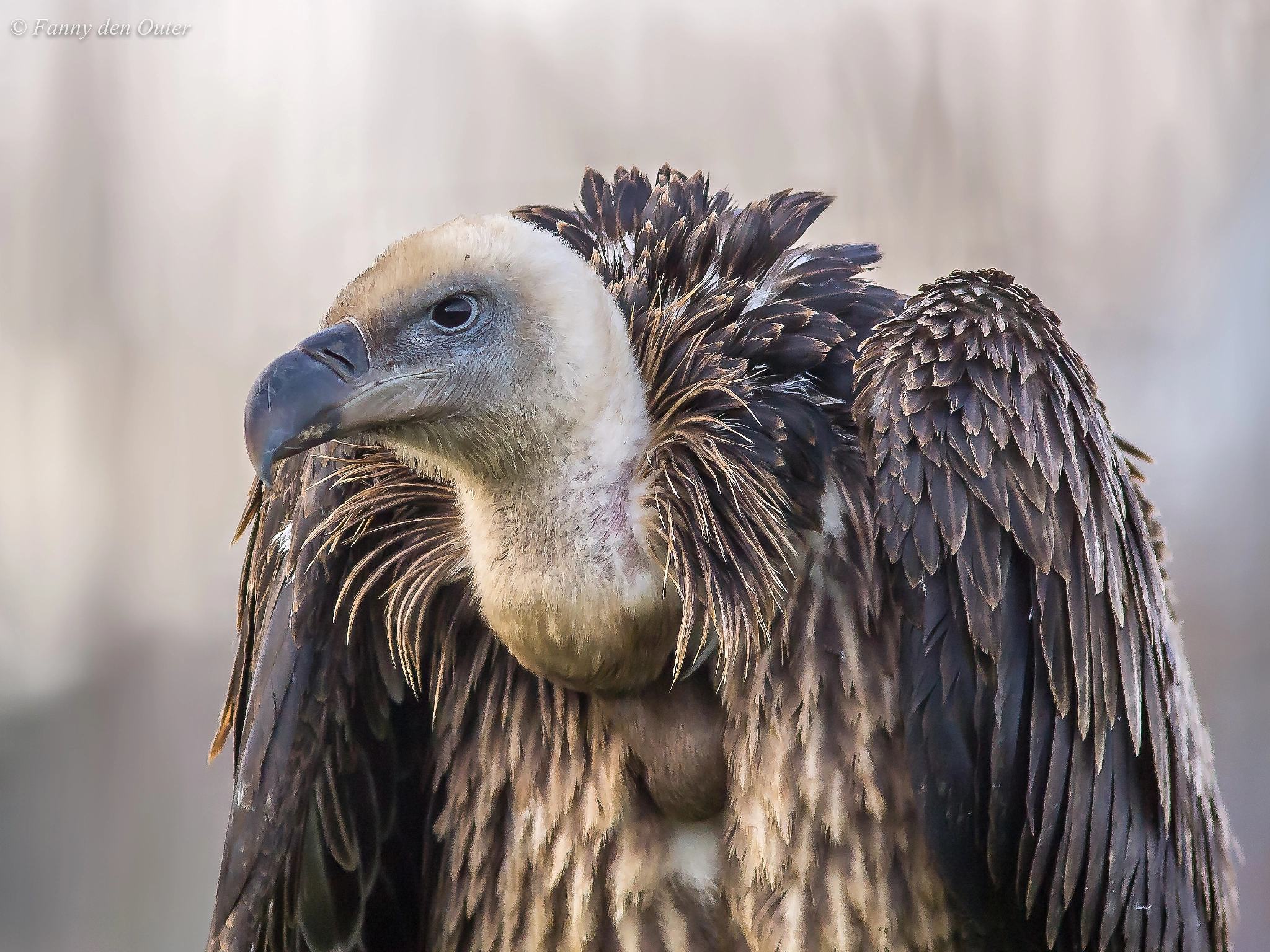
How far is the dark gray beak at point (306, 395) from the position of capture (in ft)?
3.89

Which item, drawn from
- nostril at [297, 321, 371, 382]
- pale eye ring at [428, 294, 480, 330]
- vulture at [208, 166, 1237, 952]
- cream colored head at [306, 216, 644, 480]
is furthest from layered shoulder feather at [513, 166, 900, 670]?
nostril at [297, 321, 371, 382]

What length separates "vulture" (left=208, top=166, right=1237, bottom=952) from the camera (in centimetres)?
135

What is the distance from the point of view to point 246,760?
5.09 feet

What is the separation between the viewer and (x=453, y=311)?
1.35 m

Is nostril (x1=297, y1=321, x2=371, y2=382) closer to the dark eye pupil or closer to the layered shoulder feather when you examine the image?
the dark eye pupil

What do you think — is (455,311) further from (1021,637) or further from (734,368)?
Result: (1021,637)

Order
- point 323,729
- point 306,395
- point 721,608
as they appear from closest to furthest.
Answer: point 306,395
point 721,608
point 323,729

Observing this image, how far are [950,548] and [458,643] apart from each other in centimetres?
71

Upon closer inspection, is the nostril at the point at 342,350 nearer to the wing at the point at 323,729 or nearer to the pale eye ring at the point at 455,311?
the pale eye ring at the point at 455,311

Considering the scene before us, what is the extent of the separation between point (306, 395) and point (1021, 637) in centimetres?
86

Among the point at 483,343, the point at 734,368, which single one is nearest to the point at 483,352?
the point at 483,343

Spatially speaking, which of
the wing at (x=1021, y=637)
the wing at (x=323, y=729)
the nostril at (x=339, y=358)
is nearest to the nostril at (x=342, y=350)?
the nostril at (x=339, y=358)

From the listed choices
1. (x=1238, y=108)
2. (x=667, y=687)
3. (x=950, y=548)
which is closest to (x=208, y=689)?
(x=667, y=687)

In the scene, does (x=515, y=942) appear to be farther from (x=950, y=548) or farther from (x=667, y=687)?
(x=950, y=548)
